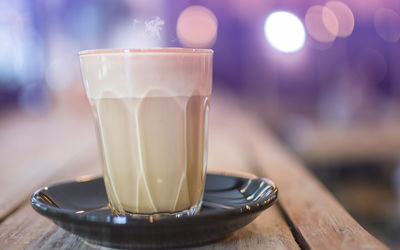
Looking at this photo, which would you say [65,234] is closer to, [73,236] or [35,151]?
[73,236]

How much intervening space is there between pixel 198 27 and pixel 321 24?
1.53m

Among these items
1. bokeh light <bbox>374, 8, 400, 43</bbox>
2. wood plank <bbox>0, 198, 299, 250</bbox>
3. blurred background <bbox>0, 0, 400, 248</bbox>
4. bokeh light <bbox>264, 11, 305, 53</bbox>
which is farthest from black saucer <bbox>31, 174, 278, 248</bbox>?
bokeh light <bbox>264, 11, 305, 53</bbox>

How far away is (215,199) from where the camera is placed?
2.01ft

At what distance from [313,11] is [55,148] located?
4797 mm

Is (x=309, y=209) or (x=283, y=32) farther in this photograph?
(x=283, y=32)

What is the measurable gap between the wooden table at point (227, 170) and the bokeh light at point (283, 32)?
12.6 feet

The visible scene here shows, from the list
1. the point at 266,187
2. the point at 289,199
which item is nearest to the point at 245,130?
the point at 289,199

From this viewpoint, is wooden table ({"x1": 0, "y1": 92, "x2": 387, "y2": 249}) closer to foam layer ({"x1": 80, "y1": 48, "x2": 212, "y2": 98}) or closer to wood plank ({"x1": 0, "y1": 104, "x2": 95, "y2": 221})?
wood plank ({"x1": 0, "y1": 104, "x2": 95, "y2": 221})

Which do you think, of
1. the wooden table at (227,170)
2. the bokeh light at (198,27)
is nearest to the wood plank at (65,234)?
the wooden table at (227,170)

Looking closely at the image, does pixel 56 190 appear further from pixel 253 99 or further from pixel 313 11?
pixel 313 11

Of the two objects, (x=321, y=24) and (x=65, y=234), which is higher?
(x=65, y=234)

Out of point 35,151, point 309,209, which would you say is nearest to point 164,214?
point 309,209

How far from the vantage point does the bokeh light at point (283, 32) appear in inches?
216

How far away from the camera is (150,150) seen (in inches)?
21.4
